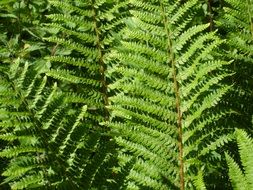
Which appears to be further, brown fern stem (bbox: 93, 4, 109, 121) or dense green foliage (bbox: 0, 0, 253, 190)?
brown fern stem (bbox: 93, 4, 109, 121)

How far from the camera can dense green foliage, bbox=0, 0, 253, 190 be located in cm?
147

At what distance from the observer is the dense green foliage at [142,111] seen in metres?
1.47

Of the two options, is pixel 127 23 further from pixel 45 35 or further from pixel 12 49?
pixel 45 35

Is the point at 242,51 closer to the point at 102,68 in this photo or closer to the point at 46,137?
the point at 102,68

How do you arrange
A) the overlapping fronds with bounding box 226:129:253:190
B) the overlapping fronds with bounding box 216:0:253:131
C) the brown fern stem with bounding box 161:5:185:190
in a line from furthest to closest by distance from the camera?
the overlapping fronds with bounding box 216:0:253:131 → the brown fern stem with bounding box 161:5:185:190 → the overlapping fronds with bounding box 226:129:253:190

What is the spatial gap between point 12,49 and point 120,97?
0.76m

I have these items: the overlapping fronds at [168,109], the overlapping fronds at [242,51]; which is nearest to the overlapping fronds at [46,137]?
the overlapping fronds at [168,109]

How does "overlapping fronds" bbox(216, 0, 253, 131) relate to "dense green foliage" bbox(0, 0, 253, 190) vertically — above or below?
above

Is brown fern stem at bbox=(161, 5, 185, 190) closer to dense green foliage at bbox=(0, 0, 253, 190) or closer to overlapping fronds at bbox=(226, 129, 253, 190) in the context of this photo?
dense green foliage at bbox=(0, 0, 253, 190)

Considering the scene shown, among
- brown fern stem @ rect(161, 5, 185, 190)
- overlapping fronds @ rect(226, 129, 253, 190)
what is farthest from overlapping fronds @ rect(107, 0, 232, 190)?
overlapping fronds @ rect(226, 129, 253, 190)

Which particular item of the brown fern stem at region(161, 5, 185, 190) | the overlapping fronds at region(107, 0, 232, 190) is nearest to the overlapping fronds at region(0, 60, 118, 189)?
the overlapping fronds at region(107, 0, 232, 190)

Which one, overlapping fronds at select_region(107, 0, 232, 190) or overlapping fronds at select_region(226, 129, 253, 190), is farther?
overlapping fronds at select_region(107, 0, 232, 190)

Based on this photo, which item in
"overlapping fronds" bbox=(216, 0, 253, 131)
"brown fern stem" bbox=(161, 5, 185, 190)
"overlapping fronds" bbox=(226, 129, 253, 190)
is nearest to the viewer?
"overlapping fronds" bbox=(226, 129, 253, 190)

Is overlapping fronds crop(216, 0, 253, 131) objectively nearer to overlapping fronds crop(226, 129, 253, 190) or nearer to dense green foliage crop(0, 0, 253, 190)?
dense green foliage crop(0, 0, 253, 190)
